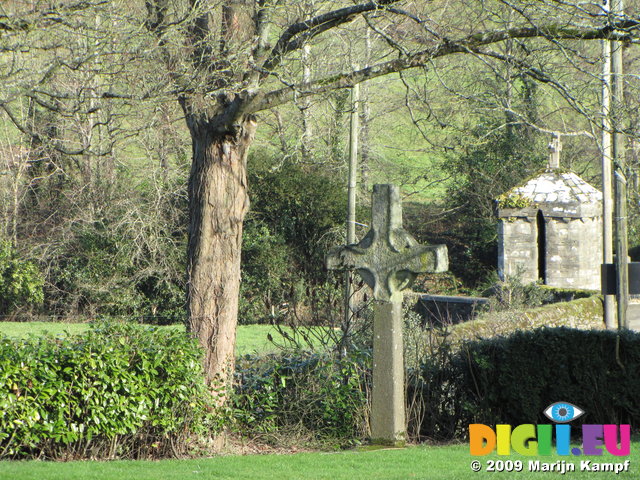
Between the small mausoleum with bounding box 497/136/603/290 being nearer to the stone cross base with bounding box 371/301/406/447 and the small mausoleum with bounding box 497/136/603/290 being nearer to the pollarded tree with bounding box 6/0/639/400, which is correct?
the pollarded tree with bounding box 6/0/639/400

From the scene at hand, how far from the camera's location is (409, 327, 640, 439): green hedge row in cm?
977

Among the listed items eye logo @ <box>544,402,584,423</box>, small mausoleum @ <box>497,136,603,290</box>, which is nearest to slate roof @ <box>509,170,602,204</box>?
small mausoleum @ <box>497,136,603,290</box>

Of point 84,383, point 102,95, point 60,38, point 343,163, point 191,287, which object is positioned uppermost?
point 343,163

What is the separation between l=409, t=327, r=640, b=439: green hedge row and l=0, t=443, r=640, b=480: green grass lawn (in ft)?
3.68

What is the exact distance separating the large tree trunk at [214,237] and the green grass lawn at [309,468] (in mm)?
1660

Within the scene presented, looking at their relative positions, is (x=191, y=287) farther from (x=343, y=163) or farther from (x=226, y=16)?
(x=343, y=163)

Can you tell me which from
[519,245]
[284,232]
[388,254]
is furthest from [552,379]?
[284,232]

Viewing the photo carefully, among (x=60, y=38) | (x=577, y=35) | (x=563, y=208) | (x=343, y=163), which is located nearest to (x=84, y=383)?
(x=60, y=38)

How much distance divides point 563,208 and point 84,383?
15927mm

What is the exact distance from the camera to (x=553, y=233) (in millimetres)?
21594

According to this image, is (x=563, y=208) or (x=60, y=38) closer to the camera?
(x=60, y=38)

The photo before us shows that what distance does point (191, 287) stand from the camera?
994 cm

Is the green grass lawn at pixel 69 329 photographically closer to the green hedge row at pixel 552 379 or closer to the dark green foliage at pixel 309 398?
the dark green foliage at pixel 309 398

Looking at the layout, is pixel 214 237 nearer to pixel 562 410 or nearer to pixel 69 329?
pixel 562 410
